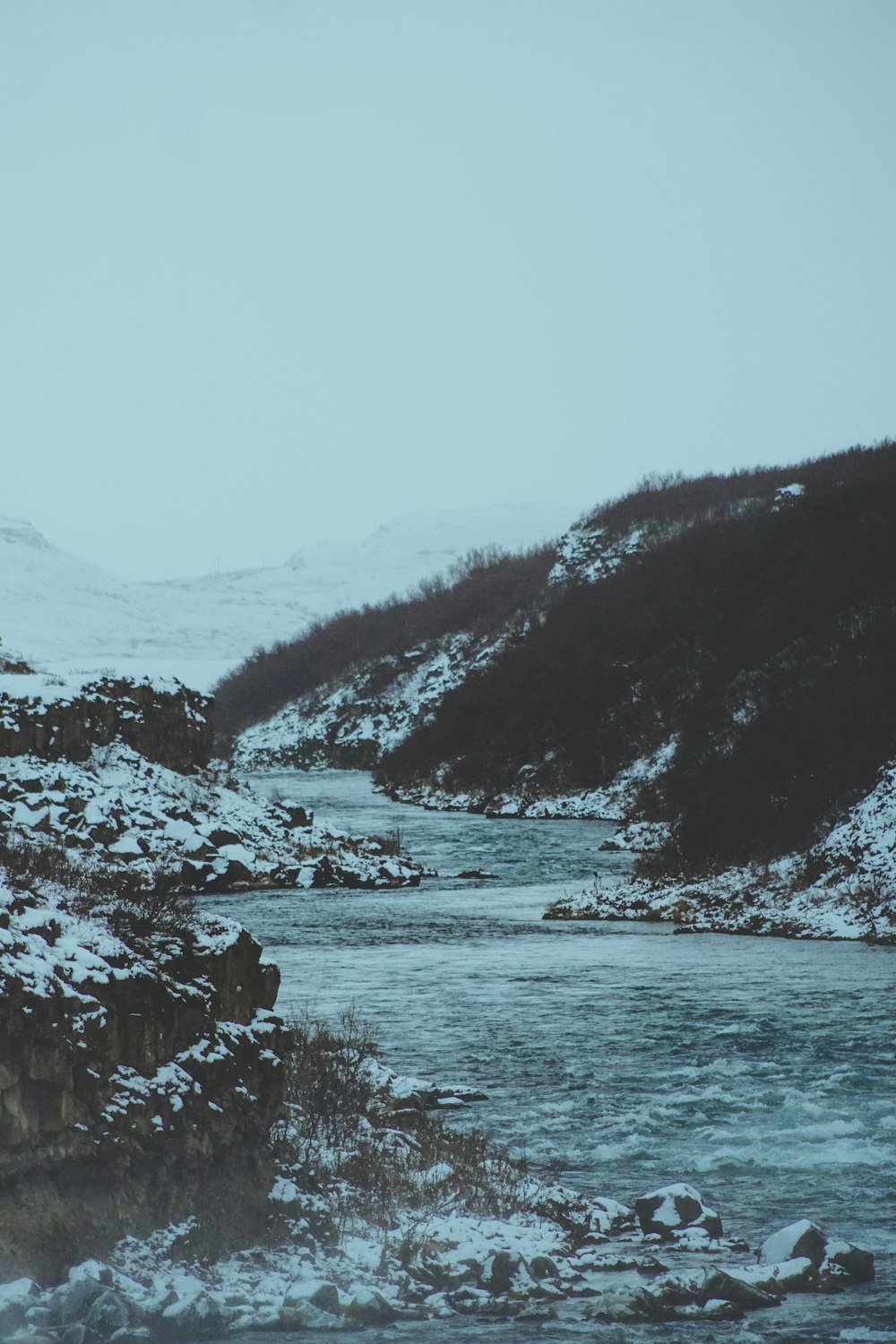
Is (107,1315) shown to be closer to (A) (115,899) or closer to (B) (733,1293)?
(A) (115,899)

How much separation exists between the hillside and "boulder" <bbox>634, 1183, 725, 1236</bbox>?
18675 millimetres

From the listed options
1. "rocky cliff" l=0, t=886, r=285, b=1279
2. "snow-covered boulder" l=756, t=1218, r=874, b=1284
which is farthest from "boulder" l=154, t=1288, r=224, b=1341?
"snow-covered boulder" l=756, t=1218, r=874, b=1284

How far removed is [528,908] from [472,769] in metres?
26.9

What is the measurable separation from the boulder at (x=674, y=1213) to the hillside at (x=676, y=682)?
18.7m

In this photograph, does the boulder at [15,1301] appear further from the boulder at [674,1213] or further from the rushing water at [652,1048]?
the boulder at [674,1213]

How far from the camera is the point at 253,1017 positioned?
10109mm

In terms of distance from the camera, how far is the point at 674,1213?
9617 millimetres

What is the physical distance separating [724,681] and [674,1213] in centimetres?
3625

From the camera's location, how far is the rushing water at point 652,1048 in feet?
33.0

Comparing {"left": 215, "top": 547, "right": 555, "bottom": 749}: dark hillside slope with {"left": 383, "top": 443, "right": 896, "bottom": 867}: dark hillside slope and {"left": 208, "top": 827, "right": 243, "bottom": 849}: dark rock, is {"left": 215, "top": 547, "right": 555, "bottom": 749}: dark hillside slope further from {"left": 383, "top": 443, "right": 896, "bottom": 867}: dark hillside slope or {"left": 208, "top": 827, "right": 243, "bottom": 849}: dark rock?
{"left": 208, "top": 827, "right": 243, "bottom": 849}: dark rock

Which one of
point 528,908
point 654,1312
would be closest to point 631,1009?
point 654,1312

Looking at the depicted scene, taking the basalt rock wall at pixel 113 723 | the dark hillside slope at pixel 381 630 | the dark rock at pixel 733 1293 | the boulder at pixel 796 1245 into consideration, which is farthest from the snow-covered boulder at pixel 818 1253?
the dark hillside slope at pixel 381 630

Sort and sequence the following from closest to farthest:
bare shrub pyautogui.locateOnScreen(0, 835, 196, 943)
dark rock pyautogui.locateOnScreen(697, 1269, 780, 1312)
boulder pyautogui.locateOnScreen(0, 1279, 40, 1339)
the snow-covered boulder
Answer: boulder pyautogui.locateOnScreen(0, 1279, 40, 1339)
dark rock pyautogui.locateOnScreen(697, 1269, 780, 1312)
the snow-covered boulder
bare shrub pyautogui.locateOnScreen(0, 835, 196, 943)

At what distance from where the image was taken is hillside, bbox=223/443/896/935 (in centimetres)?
3078
